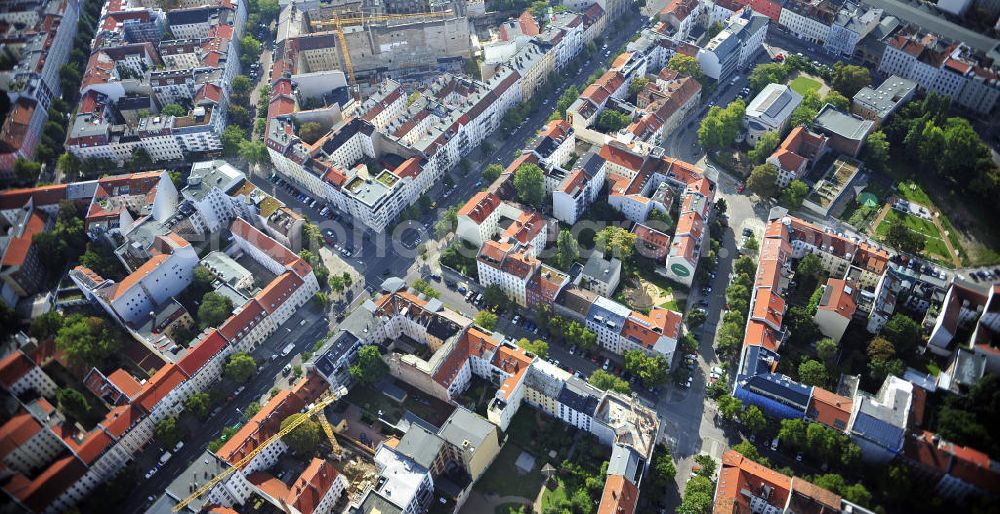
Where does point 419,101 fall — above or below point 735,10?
below

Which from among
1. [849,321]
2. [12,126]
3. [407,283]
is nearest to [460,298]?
[407,283]

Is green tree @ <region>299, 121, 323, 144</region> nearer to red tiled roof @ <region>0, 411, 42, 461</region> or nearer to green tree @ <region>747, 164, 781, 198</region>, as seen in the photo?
red tiled roof @ <region>0, 411, 42, 461</region>

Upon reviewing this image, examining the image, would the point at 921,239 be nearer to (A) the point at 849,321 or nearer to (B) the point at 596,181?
(A) the point at 849,321

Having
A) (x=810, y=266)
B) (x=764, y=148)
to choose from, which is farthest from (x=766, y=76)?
(x=810, y=266)

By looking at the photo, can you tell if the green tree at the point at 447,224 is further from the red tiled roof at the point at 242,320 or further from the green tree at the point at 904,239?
the green tree at the point at 904,239

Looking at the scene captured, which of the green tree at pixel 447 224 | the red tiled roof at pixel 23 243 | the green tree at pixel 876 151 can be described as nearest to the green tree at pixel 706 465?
the green tree at pixel 447 224
